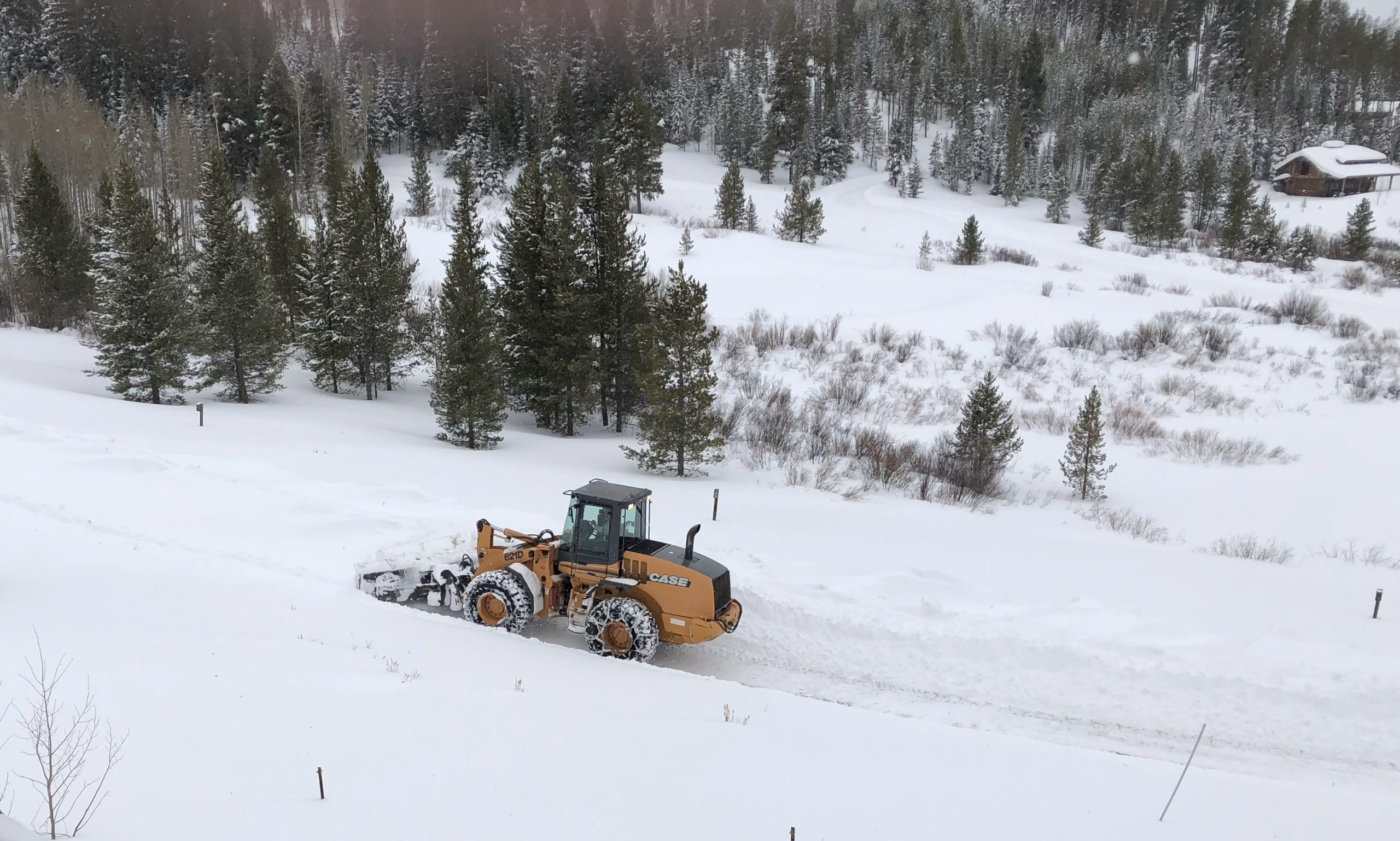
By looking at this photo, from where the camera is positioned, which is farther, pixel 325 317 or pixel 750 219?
pixel 750 219

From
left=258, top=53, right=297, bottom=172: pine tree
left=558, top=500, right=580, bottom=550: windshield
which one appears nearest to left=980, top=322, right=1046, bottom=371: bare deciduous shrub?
left=558, top=500, right=580, bottom=550: windshield

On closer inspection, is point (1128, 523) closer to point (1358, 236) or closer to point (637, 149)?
A: point (637, 149)

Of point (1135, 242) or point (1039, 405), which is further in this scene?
point (1135, 242)

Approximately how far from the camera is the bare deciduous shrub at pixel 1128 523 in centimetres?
1773

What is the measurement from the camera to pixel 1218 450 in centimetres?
2328

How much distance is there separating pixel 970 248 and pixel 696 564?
41.1 metres

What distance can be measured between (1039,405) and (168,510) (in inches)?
961

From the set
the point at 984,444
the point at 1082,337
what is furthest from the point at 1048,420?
the point at 1082,337

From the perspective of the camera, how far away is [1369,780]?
962 centimetres

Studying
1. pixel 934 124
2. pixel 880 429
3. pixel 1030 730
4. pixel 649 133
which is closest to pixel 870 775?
pixel 1030 730

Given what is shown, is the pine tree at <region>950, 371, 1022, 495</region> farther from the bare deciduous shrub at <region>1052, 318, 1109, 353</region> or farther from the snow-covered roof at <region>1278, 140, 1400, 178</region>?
the snow-covered roof at <region>1278, 140, 1400, 178</region>

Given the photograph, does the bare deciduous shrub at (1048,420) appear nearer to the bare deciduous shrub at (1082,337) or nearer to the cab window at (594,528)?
the bare deciduous shrub at (1082,337)

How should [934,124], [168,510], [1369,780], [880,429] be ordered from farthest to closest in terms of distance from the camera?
[934,124], [880,429], [168,510], [1369,780]

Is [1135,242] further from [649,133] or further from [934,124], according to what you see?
[934,124]
